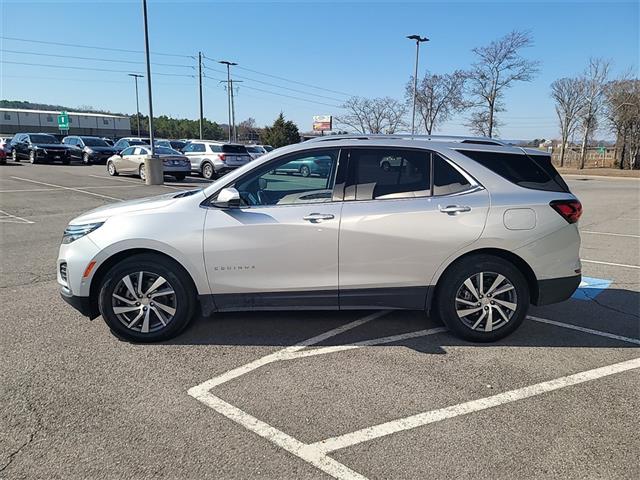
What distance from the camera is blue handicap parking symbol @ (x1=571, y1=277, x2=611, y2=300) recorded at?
209 inches

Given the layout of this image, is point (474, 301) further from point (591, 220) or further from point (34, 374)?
point (591, 220)

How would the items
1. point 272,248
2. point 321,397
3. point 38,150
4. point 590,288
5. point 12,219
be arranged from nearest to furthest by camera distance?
point 321,397
point 272,248
point 590,288
point 12,219
point 38,150

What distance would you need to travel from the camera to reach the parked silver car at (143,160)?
1960 centimetres

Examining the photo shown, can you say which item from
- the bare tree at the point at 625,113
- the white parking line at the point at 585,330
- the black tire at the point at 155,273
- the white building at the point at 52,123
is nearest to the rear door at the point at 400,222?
the black tire at the point at 155,273

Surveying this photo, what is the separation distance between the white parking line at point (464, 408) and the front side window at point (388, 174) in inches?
67.4

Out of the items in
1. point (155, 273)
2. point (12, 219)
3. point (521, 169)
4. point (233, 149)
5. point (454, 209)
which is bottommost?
point (12, 219)

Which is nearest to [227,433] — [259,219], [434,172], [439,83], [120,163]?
[259,219]

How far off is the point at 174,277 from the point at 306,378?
141cm

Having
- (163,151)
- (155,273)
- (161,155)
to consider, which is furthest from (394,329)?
(163,151)

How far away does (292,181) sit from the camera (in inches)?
161

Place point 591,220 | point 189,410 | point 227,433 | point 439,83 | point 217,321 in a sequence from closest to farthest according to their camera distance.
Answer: point 227,433
point 189,410
point 217,321
point 591,220
point 439,83

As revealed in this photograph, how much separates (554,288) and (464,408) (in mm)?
1606

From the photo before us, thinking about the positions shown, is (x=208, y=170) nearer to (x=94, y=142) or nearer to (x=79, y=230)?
(x=94, y=142)

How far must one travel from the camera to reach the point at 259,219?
375 cm
